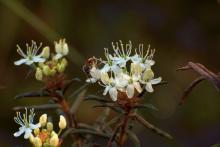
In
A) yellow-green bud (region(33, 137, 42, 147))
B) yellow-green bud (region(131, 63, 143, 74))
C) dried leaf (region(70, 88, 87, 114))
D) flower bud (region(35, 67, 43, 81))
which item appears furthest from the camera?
dried leaf (region(70, 88, 87, 114))

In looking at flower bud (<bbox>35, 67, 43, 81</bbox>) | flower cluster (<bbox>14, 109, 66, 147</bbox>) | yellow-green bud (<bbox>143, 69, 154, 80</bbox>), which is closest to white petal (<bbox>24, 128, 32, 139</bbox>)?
flower cluster (<bbox>14, 109, 66, 147</bbox>)

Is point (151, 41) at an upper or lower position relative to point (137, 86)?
upper

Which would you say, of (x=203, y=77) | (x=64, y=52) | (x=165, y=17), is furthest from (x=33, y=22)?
(x=165, y=17)

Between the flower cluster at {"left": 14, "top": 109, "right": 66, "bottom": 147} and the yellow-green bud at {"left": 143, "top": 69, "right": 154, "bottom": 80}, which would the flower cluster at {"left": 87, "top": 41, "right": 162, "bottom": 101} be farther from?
the flower cluster at {"left": 14, "top": 109, "right": 66, "bottom": 147}

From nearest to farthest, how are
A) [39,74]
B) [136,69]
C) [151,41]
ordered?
[136,69] → [39,74] → [151,41]

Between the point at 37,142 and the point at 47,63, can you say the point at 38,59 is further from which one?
the point at 37,142

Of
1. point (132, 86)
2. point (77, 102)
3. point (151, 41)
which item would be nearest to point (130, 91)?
point (132, 86)

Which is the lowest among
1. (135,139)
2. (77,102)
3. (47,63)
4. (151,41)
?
(135,139)

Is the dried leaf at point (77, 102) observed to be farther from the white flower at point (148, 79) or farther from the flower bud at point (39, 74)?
the white flower at point (148, 79)
